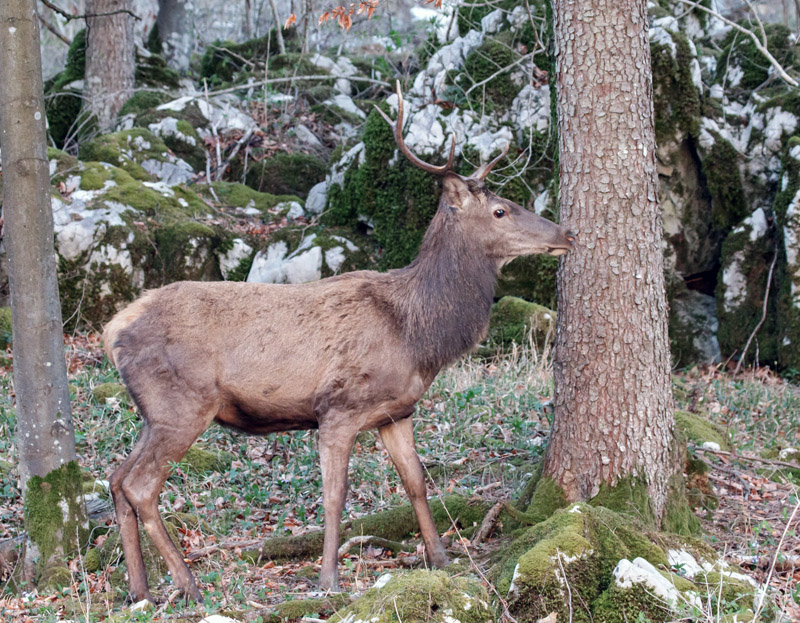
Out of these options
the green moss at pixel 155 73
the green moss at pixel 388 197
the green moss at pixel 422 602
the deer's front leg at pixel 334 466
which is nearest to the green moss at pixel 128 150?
the green moss at pixel 155 73

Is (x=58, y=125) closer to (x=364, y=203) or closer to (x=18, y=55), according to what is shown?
(x=364, y=203)

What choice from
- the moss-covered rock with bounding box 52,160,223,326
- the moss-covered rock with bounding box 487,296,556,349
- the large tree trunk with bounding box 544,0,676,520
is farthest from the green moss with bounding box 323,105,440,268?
the large tree trunk with bounding box 544,0,676,520

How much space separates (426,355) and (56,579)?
2.95 m

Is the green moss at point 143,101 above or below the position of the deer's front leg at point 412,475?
above

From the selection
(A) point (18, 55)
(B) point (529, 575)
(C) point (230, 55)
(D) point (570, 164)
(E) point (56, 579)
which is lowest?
(E) point (56, 579)

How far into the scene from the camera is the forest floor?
5.07 meters

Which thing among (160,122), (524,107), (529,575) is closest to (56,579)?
(529,575)

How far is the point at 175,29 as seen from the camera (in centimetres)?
1998

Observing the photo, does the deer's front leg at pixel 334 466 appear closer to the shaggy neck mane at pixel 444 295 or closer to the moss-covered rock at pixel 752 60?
the shaggy neck mane at pixel 444 295

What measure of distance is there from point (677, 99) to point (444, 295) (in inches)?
283

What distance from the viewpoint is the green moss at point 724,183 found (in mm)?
11453

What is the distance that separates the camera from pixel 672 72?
37.1 feet

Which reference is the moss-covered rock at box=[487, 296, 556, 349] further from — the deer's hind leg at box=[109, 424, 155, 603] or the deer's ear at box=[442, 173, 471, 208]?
the deer's hind leg at box=[109, 424, 155, 603]

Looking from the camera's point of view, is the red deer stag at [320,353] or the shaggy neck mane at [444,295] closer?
the red deer stag at [320,353]
